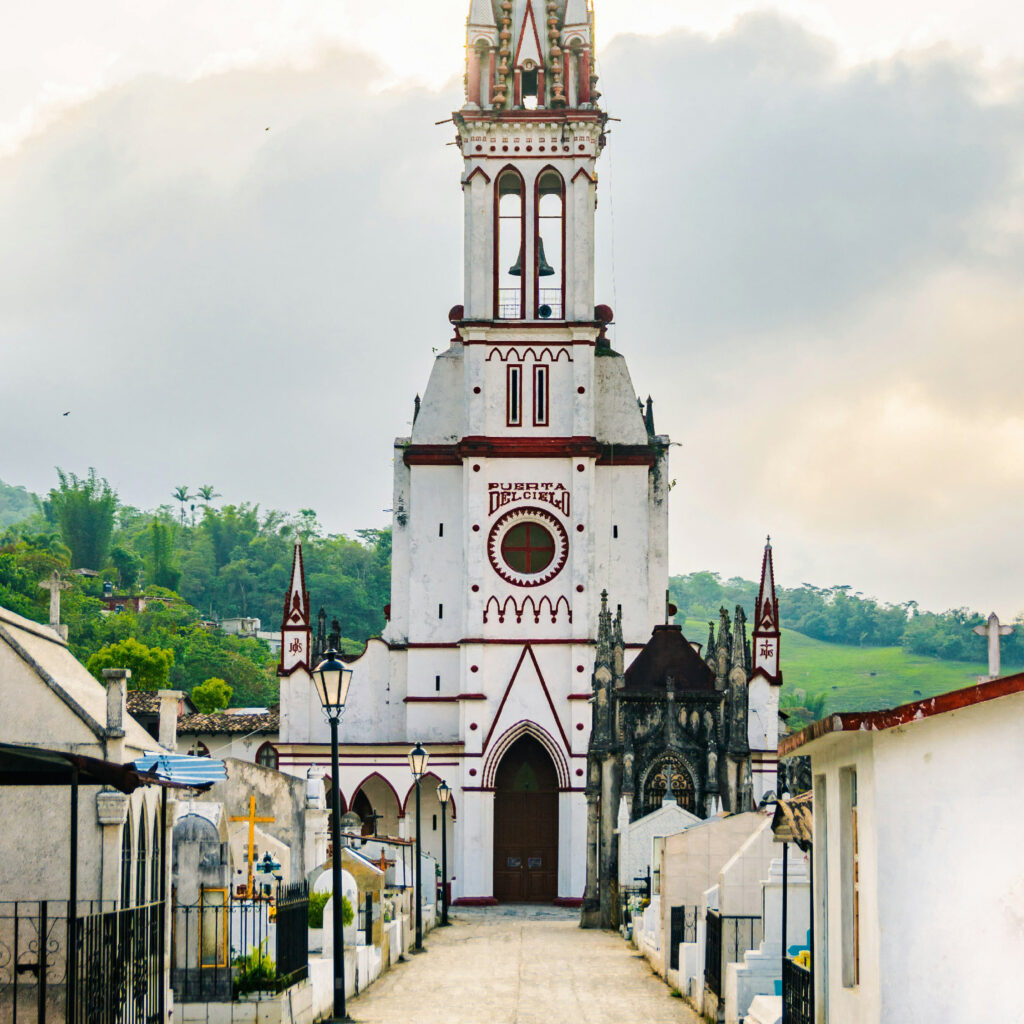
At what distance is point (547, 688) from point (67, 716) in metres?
38.2

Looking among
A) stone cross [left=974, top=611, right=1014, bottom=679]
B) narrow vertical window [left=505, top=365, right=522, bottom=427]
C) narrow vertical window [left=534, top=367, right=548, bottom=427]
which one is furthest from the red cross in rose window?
stone cross [left=974, top=611, right=1014, bottom=679]

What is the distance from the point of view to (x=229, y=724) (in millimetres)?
72438

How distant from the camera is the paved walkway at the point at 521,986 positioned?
23406 mm

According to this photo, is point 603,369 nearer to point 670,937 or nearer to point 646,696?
point 646,696

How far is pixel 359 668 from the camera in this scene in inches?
2272

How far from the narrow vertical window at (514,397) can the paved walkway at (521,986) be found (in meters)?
20.4

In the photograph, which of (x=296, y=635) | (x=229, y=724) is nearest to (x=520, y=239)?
(x=296, y=635)

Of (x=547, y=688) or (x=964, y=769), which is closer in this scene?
(x=964, y=769)

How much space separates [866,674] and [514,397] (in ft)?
375

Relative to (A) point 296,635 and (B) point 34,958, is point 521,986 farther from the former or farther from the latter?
(A) point 296,635

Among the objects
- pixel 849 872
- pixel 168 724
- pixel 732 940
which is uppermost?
pixel 168 724

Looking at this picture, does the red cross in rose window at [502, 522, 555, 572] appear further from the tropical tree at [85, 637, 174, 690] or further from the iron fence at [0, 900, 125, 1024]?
the iron fence at [0, 900, 125, 1024]

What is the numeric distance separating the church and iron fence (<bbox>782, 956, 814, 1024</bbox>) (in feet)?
119

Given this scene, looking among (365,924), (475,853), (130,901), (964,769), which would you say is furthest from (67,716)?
(475,853)
